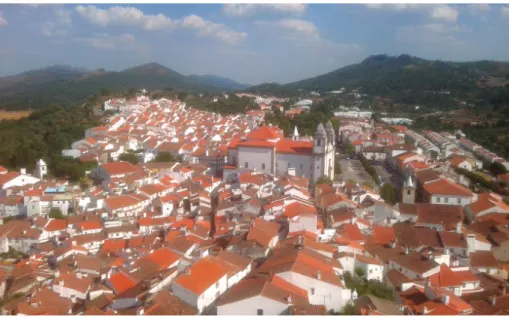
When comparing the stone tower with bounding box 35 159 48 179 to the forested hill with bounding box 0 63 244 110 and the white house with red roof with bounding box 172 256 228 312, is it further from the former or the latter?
the forested hill with bounding box 0 63 244 110

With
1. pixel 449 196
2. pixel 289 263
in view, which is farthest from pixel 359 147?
pixel 289 263

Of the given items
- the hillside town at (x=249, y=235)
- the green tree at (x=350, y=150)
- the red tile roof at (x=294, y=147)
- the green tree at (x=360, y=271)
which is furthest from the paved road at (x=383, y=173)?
the green tree at (x=360, y=271)

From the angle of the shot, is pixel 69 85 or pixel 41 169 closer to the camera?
pixel 41 169

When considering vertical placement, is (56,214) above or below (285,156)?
below

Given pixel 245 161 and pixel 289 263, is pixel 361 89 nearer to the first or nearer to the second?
pixel 245 161

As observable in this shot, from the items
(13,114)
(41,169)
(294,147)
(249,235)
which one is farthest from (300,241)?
(13,114)

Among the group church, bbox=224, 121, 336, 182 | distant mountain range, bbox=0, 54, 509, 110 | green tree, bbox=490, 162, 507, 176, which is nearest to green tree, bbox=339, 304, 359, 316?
church, bbox=224, 121, 336, 182

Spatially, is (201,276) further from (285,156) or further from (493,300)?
(285,156)
